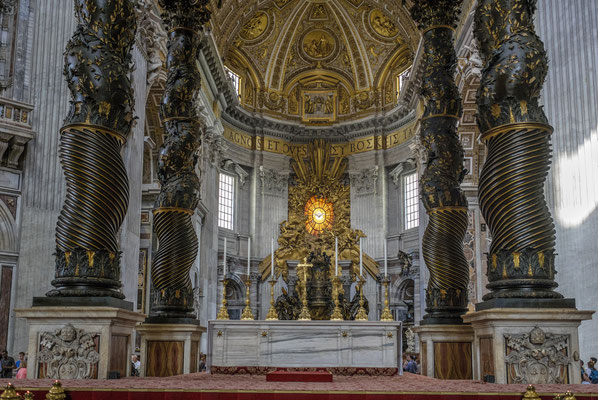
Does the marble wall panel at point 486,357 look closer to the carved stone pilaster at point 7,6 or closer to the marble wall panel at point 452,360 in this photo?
the marble wall panel at point 452,360

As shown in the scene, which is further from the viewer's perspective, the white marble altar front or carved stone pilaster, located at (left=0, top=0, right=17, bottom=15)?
carved stone pilaster, located at (left=0, top=0, right=17, bottom=15)

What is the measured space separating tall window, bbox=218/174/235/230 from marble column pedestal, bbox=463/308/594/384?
77.4 feet

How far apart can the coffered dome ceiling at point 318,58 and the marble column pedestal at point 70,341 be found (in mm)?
24476

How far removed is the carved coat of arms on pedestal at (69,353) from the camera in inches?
175

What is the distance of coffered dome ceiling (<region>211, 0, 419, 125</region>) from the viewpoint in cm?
2938

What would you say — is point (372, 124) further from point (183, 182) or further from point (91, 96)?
point (91, 96)

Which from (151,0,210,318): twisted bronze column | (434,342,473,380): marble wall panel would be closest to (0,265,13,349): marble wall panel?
(151,0,210,318): twisted bronze column

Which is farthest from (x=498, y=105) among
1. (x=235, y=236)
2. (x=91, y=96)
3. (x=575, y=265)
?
(x=235, y=236)

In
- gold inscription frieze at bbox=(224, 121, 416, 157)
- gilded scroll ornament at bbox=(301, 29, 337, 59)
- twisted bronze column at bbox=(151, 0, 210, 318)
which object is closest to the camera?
twisted bronze column at bbox=(151, 0, 210, 318)

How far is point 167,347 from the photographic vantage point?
713 cm

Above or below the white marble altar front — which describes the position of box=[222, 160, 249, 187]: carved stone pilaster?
above

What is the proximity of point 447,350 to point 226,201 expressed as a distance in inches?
874

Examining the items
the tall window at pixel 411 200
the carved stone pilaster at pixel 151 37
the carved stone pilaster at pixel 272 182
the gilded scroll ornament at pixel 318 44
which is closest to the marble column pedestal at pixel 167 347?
the carved stone pilaster at pixel 151 37

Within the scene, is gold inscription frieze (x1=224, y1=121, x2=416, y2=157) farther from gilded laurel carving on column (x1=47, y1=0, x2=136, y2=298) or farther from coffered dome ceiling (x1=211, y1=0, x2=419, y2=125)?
gilded laurel carving on column (x1=47, y1=0, x2=136, y2=298)
